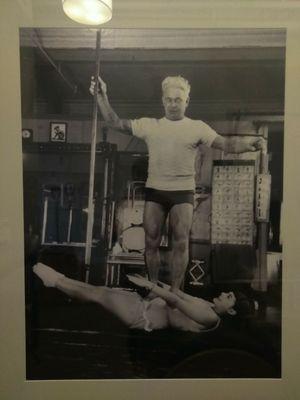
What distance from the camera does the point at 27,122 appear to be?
1.29m

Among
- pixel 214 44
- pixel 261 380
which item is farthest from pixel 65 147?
pixel 261 380

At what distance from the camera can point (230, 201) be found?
1.30 m

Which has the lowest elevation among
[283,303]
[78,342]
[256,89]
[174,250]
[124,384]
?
[124,384]

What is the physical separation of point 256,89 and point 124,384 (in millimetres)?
1153

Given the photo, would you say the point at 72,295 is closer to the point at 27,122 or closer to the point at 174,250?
the point at 174,250

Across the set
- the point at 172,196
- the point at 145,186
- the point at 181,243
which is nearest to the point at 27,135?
A: the point at 145,186

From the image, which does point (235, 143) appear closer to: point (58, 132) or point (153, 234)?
point (153, 234)

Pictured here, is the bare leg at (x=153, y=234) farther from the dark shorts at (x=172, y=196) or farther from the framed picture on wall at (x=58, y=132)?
the framed picture on wall at (x=58, y=132)

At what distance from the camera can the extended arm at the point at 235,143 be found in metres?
1.30

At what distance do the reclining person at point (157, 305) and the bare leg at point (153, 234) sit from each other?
0.17 feet

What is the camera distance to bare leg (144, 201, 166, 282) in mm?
1308

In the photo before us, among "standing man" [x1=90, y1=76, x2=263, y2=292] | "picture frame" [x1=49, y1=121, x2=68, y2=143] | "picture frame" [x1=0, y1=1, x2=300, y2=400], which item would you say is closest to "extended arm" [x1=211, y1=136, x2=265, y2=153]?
"standing man" [x1=90, y1=76, x2=263, y2=292]

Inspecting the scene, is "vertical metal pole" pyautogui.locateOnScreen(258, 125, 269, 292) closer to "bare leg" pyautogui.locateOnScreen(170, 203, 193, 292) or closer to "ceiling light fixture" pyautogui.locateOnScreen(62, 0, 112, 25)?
"bare leg" pyautogui.locateOnScreen(170, 203, 193, 292)

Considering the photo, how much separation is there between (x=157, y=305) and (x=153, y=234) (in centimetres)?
25
